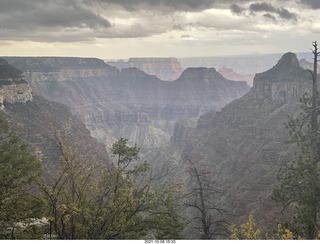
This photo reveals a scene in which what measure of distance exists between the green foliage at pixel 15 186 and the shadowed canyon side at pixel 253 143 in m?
33.9

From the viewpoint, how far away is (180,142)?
151750 millimetres

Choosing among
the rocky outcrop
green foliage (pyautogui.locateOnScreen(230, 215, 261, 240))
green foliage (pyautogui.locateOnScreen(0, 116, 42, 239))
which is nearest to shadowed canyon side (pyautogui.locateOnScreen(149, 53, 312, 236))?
green foliage (pyautogui.locateOnScreen(230, 215, 261, 240))

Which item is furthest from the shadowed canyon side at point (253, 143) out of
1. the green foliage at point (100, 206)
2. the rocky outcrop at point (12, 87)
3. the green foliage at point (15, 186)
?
the rocky outcrop at point (12, 87)

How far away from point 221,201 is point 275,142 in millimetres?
23188

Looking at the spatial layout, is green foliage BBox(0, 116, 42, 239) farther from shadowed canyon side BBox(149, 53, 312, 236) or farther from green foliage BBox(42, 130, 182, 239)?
shadowed canyon side BBox(149, 53, 312, 236)

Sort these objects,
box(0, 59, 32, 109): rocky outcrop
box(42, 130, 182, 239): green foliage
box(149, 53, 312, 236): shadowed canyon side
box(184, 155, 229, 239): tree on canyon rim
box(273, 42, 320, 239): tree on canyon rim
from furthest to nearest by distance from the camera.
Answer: box(0, 59, 32, 109): rocky outcrop
box(149, 53, 312, 236): shadowed canyon side
box(273, 42, 320, 239): tree on canyon rim
box(184, 155, 229, 239): tree on canyon rim
box(42, 130, 182, 239): green foliage

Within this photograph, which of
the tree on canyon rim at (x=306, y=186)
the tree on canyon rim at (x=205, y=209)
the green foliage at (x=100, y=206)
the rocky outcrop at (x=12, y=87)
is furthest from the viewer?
the rocky outcrop at (x=12, y=87)

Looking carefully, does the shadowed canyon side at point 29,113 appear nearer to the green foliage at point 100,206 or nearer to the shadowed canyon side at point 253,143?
the shadowed canyon side at point 253,143

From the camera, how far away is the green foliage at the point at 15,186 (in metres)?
17.4

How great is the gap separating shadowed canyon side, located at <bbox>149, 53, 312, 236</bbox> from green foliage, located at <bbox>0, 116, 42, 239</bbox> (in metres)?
33.9

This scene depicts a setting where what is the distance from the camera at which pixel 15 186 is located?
2075cm

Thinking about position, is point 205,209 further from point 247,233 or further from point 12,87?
point 12,87

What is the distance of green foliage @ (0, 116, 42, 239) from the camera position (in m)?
17.4

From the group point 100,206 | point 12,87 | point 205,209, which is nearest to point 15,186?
point 100,206
